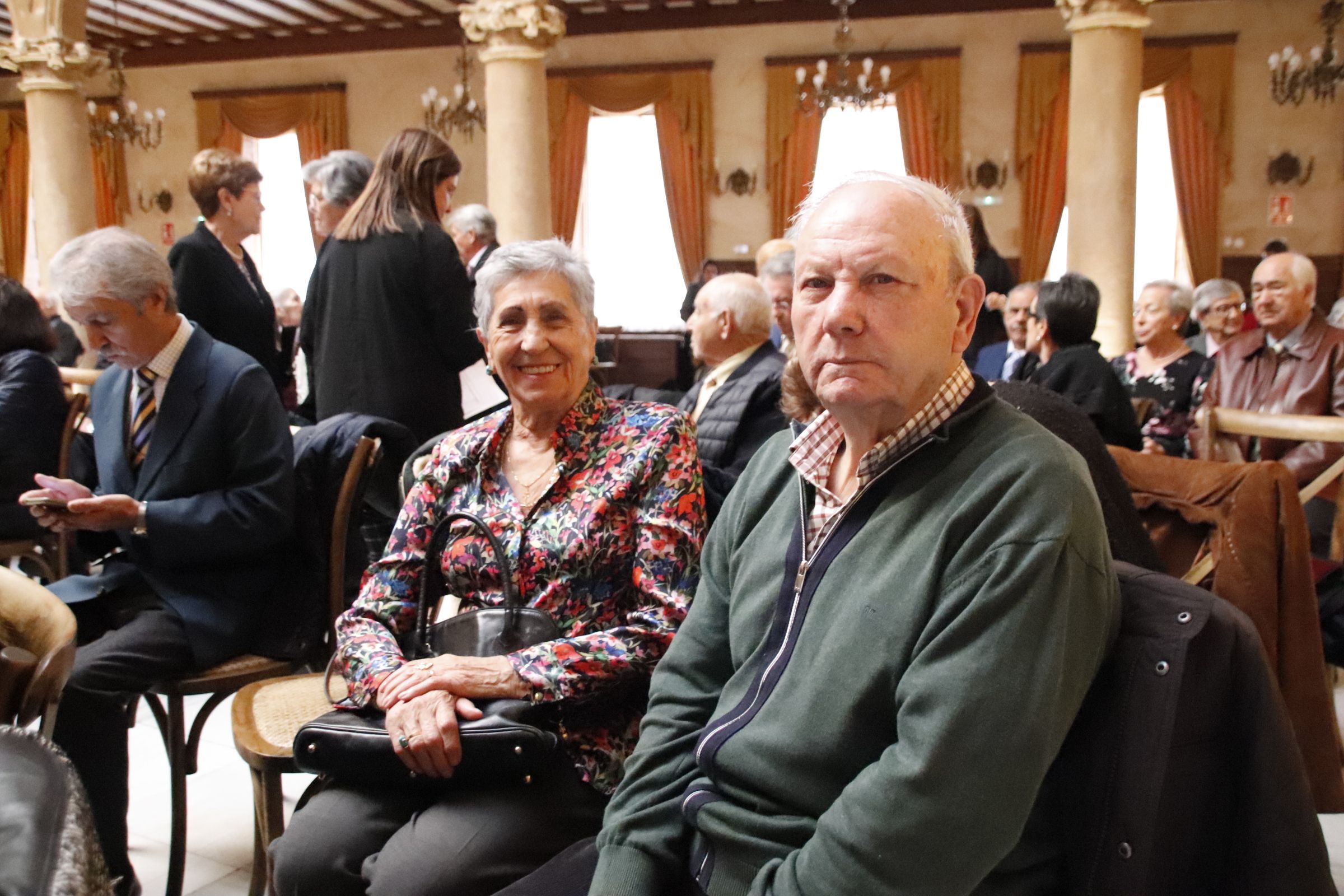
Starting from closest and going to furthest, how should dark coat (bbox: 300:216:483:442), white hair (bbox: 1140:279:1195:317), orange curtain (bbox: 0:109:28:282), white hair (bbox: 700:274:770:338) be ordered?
dark coat (bbox: 300:216:483:442), white hair (bbox: 700:274:770:338), white hair (bbox: 1140:279:1195:317), orange curtain (bbox: 0:109:28:282)

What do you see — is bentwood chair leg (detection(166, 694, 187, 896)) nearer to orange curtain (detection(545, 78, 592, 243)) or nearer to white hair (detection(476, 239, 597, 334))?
white hair (detection(476, 239, 597, 334))

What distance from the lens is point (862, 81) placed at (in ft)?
40.1

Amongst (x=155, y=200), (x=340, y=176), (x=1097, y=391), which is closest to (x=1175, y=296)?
(x=1097, y=391)

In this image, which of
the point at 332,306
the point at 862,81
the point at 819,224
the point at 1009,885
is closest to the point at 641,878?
the point at 1009,885

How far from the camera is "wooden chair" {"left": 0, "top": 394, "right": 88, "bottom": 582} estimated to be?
3.54 metres

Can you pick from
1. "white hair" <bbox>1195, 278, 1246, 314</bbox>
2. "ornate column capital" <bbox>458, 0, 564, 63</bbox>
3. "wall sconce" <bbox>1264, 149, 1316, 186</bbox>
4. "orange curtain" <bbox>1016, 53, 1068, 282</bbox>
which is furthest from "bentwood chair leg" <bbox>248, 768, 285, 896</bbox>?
"wall sconce" <bbox>1264, 149, 1316, 186</bbox>

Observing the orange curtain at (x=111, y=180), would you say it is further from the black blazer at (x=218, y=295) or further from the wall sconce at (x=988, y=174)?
the black blazer at (x=218, y=295)

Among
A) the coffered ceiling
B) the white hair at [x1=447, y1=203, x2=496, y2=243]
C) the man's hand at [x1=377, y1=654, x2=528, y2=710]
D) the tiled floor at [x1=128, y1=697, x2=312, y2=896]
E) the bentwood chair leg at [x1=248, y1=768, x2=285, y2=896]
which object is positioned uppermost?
the coffered ceiling

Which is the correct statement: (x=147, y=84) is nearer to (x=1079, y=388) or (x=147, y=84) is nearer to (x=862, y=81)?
(x=862, y=81)

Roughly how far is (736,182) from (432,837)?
12334mm

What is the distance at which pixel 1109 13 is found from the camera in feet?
28.2

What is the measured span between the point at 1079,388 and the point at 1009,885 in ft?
8.71

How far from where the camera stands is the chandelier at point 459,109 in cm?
1377

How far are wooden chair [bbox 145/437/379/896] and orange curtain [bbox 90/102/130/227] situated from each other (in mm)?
14864
